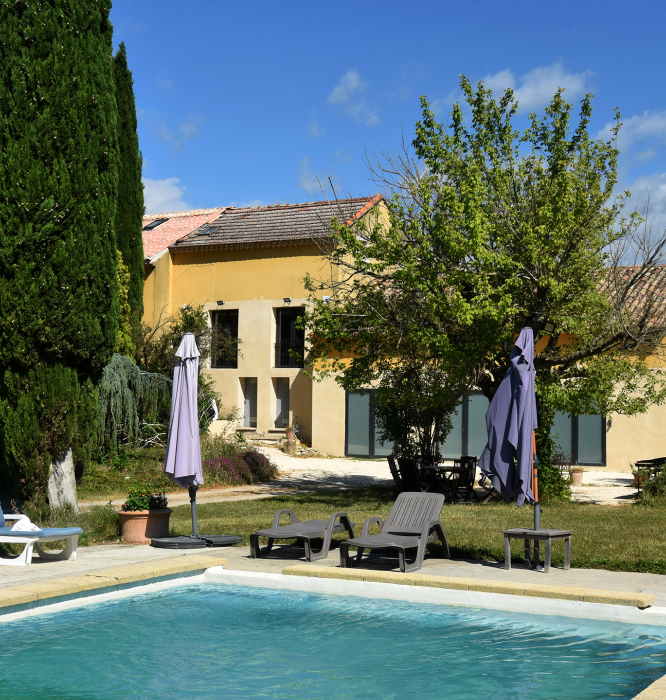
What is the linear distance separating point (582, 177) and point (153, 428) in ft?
41.3

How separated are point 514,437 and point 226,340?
23519 mm

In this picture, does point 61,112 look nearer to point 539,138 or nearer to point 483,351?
point 483,351

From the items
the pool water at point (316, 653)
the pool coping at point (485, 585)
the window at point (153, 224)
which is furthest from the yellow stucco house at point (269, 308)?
the pool water at point (316, 653)

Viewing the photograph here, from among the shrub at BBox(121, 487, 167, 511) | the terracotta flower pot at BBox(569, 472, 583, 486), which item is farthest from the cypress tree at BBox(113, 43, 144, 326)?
the terracotta flower pot at BBox(569, 472, 583, 486)

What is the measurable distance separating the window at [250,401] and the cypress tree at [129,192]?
963 centimetres

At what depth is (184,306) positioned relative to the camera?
3300 centimetres

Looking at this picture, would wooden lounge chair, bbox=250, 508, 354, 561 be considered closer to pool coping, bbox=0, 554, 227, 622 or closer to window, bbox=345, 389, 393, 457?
pool coping, bbox=0, 554, 227, 622

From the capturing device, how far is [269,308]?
104 ft

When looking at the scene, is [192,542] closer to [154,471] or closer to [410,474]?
[410,474]

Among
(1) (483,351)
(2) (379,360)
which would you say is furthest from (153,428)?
(1) (483,351)

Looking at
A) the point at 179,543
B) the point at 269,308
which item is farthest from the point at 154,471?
the point at 269,308

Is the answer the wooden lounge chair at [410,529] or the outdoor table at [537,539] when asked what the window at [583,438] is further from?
the outdoor table at [537,539]

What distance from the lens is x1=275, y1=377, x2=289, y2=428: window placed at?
31.9m

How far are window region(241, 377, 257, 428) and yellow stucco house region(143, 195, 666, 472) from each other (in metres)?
0.04
